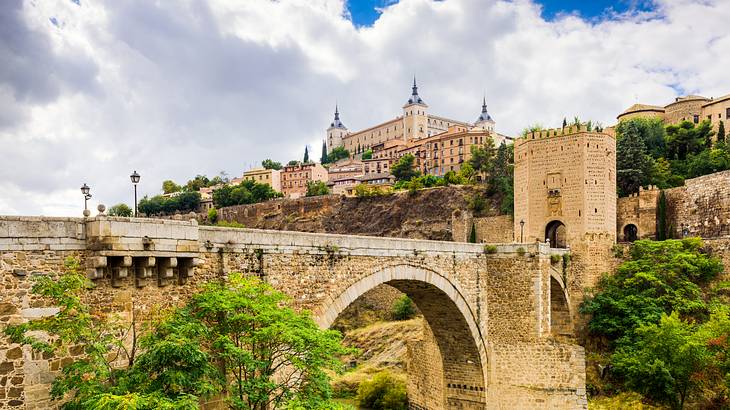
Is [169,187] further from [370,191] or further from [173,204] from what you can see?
[370,191]

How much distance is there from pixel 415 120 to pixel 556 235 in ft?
233

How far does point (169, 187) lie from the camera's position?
10594 cm

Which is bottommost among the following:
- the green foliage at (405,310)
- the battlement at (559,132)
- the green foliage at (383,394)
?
the green foliage at (383,394)

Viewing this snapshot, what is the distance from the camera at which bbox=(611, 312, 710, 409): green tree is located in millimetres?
20094

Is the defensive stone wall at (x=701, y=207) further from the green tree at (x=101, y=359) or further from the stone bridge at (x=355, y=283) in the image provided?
the green tree at (x=101, y=359)

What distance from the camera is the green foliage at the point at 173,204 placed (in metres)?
86.8

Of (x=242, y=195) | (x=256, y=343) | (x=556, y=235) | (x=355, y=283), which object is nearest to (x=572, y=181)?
(x=556, y=235)

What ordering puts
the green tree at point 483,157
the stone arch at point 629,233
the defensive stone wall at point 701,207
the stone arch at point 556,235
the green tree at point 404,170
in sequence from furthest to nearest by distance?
the green tree at point 404,170 < the green tree at point 483,157 < the stone arch at point 629,233 < the stone arch at point 556,235 < the defensive stone wall at point 701,207

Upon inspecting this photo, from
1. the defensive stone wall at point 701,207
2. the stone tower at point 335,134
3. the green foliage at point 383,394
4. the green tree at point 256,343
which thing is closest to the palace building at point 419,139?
the stone tower at point 335,134

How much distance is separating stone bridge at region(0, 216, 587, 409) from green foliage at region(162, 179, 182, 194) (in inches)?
3666

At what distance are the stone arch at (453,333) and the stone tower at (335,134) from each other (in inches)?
4304

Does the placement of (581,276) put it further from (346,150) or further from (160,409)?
(346,150)

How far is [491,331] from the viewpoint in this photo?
1983 cm

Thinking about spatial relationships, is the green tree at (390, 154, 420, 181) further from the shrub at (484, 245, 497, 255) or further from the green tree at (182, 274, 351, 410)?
the green tree at (182, 274, 351, 410)
